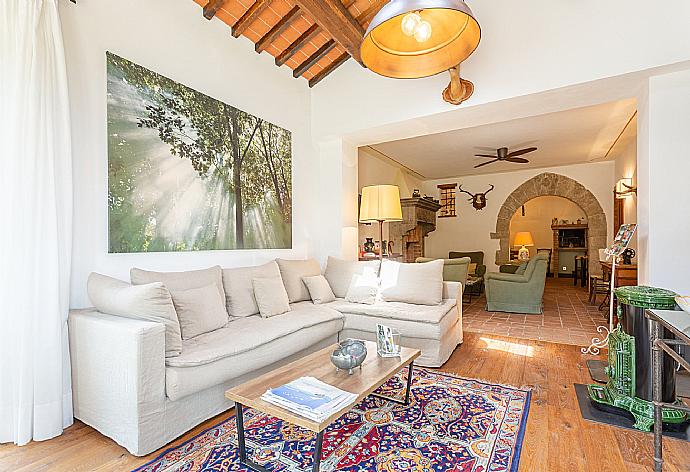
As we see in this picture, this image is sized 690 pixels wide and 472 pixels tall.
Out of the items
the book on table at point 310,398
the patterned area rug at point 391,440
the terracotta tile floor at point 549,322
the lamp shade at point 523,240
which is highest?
the lamp shade at point 523,240

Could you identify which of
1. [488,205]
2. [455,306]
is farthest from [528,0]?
[488,205]

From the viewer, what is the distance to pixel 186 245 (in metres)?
3.22

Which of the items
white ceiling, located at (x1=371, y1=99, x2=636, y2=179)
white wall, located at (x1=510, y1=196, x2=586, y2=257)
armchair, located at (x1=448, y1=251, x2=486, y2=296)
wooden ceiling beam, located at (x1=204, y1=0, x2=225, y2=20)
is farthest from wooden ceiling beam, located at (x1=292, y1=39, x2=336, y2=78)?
white wall, located at (x1=510, y1=196, x2=586, y2=257)

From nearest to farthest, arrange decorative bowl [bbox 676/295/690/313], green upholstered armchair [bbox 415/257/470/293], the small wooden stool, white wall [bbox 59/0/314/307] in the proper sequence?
decorative bowl [bbox 676/295/690/313], white wall [bbox 59/0/314/307], green upholstered armchair [bbox 415/257/470/293], the small wooden stool

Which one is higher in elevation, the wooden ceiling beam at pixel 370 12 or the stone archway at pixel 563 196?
the wooden ceiling beam at pixel 370 12

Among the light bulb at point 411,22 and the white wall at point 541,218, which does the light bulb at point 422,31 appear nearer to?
the light bulb at point 411,22

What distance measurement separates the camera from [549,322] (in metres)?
5.13

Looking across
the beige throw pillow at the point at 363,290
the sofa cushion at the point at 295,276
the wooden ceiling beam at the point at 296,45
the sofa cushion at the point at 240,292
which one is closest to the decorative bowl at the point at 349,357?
the sofa cushion at the point at 240,292

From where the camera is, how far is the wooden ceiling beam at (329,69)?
4594mm

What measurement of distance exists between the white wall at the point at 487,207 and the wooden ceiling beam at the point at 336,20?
6335mm

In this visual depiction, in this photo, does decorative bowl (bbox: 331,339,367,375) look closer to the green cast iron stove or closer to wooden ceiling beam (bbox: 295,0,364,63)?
the green cast iron stove

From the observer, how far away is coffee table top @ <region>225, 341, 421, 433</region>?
1635mm

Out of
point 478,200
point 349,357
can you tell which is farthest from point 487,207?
point 349,357

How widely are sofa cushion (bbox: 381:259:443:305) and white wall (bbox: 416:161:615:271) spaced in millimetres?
5640
